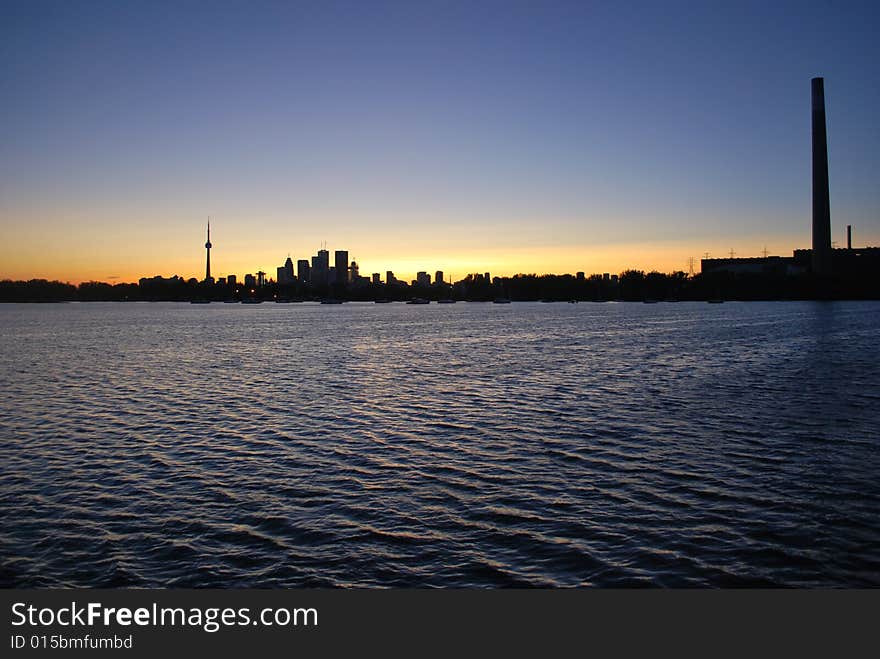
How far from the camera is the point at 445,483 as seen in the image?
64.1 feet

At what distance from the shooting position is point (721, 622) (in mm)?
11023

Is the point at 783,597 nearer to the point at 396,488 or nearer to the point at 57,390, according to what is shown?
the point at 396,488

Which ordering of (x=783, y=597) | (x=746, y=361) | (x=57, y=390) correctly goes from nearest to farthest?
(x=783, y=597) → (x=57, y=390) → (x=746, y=361)

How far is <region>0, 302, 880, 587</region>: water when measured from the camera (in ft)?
44.3

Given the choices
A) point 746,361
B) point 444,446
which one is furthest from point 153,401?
point 746,361

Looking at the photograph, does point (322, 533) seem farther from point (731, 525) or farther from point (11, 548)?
point (731, 525)

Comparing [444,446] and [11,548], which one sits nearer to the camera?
[11,548]

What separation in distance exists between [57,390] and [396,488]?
1271 inches

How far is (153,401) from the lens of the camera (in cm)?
3728

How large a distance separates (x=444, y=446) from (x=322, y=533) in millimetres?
9855

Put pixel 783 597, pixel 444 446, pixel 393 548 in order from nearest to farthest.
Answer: pixel 783 597, pixel 393 548, pixel 444 446

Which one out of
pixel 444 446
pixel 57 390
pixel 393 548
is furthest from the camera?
pixel 57 390

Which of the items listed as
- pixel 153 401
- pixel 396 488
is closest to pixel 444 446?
pixel 396 488

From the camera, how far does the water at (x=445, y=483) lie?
13508 mm
